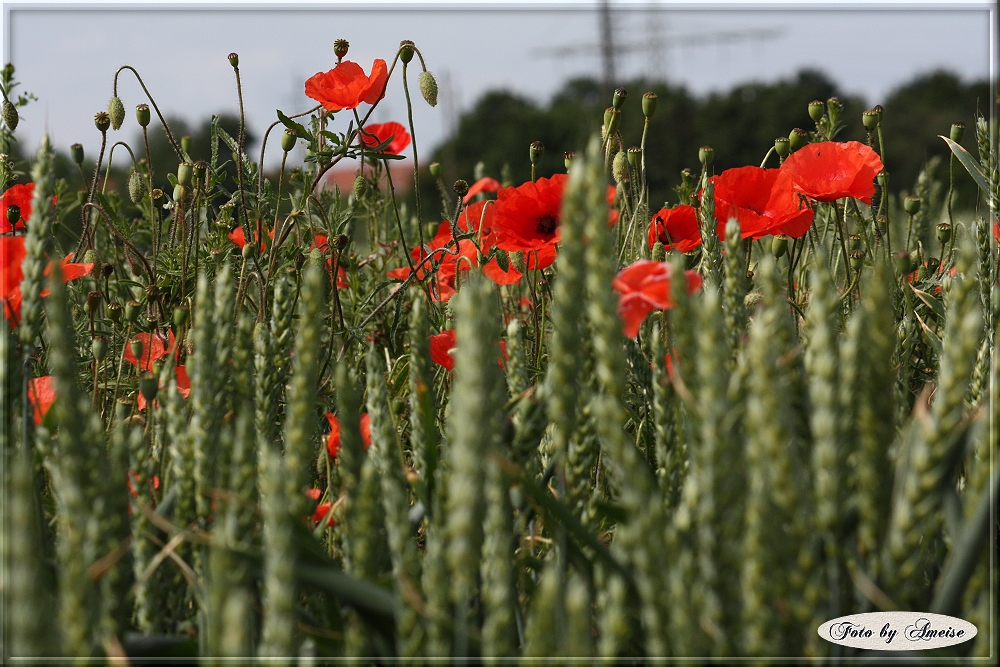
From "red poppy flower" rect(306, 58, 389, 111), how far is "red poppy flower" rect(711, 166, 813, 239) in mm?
680

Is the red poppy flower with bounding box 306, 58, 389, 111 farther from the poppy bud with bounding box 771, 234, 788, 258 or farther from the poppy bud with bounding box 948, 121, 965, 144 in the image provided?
the poppy bud with bounding box 948, 121, 965, 144

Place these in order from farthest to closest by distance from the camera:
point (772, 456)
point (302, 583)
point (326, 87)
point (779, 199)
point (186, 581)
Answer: point (326, 87), point (779, 199), point (186, 581), point (302, 583), point (772, 456)

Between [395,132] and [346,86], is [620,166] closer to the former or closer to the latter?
[346,86]

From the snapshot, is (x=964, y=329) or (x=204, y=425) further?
(x=204, y=425)

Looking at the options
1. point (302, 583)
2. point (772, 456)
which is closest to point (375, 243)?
point (302, 583)

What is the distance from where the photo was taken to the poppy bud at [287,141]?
161 cm

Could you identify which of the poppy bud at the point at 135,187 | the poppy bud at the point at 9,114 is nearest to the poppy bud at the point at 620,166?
the poppy bud at the point at 135,187

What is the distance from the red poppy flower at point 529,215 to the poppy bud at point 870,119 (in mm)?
626

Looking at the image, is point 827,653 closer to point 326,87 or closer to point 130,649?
point 130,649

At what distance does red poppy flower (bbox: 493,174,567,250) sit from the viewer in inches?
59.9

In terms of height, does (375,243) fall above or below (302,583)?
above

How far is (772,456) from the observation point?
511 millimetres

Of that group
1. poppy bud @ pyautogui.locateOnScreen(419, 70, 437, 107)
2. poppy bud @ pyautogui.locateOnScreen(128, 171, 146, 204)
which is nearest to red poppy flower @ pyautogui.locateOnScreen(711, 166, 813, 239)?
poppy bud @ pyautogui.locateOnScreen(419, 70, 437, 107)

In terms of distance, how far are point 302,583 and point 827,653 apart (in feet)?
1.25
